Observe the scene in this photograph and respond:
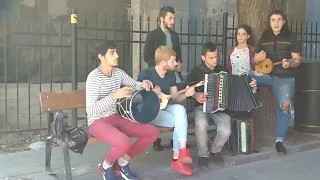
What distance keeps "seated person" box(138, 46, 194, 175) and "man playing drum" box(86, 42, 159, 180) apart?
0.87 feet

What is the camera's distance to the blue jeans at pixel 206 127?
5.06 meters

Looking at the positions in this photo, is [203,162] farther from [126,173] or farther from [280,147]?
[280,147]

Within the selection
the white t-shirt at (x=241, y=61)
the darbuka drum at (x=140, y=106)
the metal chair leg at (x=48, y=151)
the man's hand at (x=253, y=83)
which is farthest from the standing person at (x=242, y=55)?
the metal chair leg at (x=48, y=151)

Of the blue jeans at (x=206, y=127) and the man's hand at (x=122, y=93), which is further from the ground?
the man's hand at (x=122, y=93)

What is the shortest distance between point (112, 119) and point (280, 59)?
8.16 ft

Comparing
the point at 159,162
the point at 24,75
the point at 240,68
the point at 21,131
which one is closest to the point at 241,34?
the point at 240,68

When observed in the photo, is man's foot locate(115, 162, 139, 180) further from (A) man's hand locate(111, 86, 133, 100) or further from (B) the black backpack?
(A) man's hand locate(111, 86, 133, 100)

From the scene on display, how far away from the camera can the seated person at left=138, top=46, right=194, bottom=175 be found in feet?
15.4

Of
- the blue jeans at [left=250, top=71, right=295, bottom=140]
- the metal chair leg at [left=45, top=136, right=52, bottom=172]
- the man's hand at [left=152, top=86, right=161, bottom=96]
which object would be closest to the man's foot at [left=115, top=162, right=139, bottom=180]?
the metal chair leg at [left=45, top=136, right=52, bottom=172]

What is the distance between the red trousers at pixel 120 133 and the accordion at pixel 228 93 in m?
0.86

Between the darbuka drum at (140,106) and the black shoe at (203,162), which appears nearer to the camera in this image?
the darbuka drum at (140,106)

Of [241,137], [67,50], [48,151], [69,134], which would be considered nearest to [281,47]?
[241,137]

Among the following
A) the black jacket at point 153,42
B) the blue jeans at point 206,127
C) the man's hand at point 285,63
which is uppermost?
the black jacket at point 153,42

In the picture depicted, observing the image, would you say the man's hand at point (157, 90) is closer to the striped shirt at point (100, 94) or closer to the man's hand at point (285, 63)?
the striped shirt at point (100, 94)
